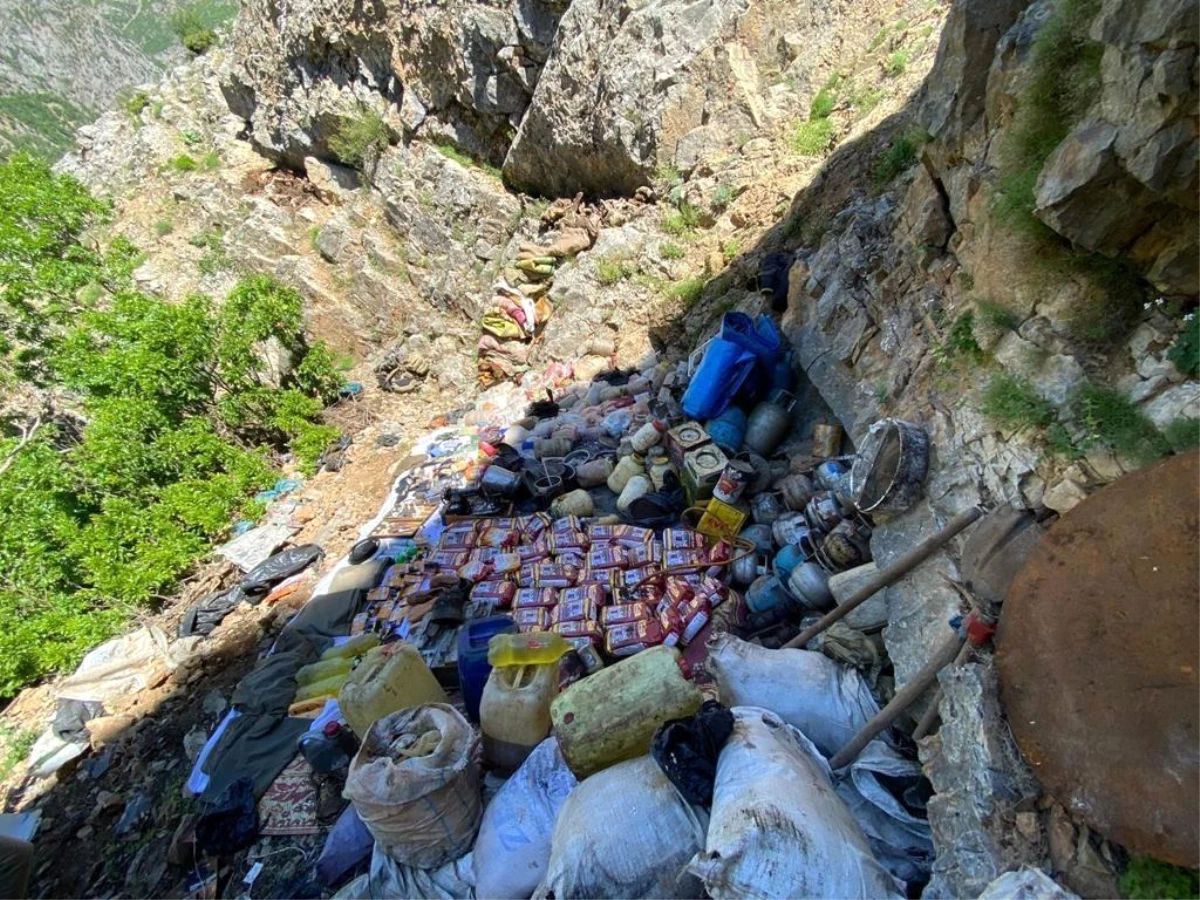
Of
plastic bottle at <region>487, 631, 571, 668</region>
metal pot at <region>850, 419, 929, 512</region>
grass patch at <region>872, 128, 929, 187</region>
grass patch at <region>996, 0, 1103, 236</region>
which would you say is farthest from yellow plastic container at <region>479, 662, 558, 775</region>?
grass patch at <region>872, 128, 929, 187</region>

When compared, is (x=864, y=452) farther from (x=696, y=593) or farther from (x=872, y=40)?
(x=872, y=40)

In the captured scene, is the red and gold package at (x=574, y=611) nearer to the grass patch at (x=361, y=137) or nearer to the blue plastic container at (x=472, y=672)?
the blue plastic container at (x=472, y=672)

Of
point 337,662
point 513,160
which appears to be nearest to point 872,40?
point 513,160

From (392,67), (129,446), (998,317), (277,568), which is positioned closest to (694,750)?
(998,317)

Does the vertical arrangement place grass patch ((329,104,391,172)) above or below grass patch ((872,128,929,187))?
above

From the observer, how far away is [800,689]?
225cm

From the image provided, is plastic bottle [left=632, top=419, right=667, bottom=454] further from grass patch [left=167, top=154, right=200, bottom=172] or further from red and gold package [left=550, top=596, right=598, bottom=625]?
grass patch [left=167, top=154, right=200, bottom=172]

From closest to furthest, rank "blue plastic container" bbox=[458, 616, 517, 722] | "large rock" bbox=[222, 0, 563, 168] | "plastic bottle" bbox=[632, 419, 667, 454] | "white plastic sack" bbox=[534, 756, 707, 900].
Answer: "white plastic sack" bbox=[534, 756, 707, 900] → "blue plastic container" bbox=[458, 616, 517, 722] → "plastic bottle" bbox=[632, 419, 667, 454] → "large rock" bbox=[222, 0, 563, 168]

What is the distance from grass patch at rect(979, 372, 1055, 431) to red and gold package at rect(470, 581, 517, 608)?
2994 millimetres

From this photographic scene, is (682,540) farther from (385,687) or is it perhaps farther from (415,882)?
(415,882)

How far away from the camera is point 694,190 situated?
23.1ft

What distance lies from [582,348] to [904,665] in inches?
226

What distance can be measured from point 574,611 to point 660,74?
22.4ft

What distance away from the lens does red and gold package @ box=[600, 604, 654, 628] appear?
3414mm
